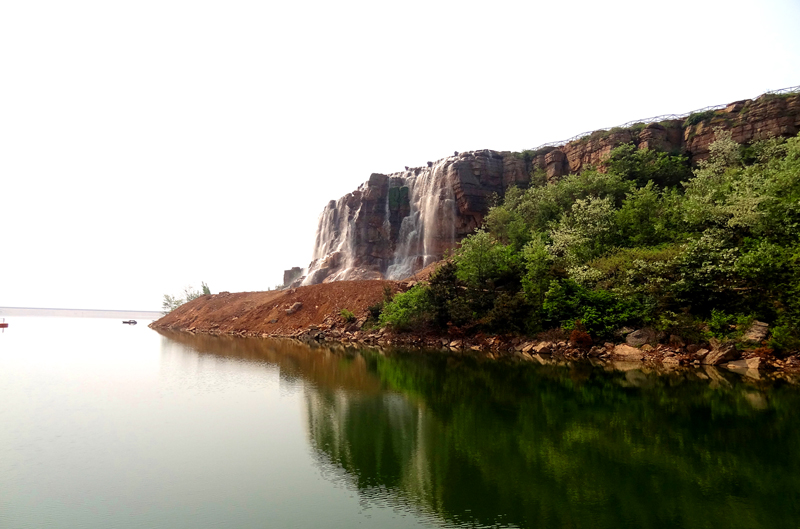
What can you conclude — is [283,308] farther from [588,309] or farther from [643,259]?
[643,259]

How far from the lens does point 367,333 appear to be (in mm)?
45500

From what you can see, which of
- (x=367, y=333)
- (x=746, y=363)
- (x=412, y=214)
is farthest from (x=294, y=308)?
(x=746, y=363)

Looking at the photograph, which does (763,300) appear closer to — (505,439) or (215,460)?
(505,439)

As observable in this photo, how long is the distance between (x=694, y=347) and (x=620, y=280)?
653 centimetres

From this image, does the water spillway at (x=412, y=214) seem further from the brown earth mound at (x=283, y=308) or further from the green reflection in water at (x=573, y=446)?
the green reflection in water at (x=573, y=446)

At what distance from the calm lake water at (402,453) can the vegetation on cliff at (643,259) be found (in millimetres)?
7061

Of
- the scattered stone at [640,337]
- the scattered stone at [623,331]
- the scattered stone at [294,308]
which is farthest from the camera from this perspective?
the scattered stone at [294,308]

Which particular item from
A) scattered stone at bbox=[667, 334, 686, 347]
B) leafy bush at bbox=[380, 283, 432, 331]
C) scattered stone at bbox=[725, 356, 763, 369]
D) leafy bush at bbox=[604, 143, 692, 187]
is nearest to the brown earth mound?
leafy bush at bbox=[380, 283, 432, 331]

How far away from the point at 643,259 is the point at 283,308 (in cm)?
3996

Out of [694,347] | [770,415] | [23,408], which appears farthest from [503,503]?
[694,347]

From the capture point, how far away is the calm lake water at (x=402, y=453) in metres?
8.23

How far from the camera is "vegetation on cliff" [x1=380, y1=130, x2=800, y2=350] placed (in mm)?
26188

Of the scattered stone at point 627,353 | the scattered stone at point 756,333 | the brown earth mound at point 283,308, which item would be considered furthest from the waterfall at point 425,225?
the scattered stone at point 756,333

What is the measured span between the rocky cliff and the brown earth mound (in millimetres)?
8733
